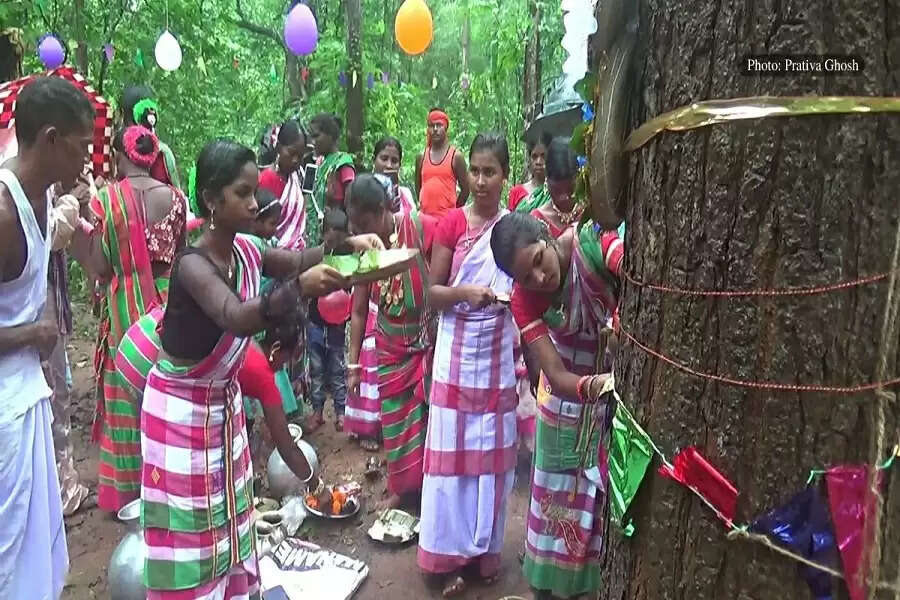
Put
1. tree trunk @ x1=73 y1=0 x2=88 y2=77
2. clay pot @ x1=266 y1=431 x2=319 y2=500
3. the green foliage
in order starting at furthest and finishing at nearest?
the green foliage, tree trunk @ x1=73 y1=0 x2=88 y2=77, clay pot @ x1=266 y1=431 x2=319 y2=500

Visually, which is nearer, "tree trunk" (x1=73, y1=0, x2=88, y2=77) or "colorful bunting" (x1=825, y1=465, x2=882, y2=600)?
"colorful bunting" (x1=825, y1=465, x2=882, y2=600)

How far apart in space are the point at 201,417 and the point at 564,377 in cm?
122

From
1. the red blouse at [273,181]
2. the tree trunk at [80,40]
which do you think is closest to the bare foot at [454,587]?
the red blouse at [273,181]

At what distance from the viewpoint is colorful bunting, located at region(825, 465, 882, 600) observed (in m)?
0.96

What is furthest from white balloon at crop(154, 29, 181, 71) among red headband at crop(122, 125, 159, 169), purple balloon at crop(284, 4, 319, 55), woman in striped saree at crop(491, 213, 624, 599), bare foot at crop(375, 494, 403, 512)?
woman in striped saree at crop(491, 213, 624, 599)

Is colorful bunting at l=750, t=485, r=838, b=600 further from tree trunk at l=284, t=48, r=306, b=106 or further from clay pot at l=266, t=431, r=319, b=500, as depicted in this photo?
tree trunk at l=284, t=48, r=306, b=106

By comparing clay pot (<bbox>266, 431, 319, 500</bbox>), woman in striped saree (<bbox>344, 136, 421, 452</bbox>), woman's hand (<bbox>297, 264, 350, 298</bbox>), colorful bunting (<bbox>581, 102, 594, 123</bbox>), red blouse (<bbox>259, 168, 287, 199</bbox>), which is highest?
colorful bunting (<bbox>581, 102, 594, 123</bbox>)

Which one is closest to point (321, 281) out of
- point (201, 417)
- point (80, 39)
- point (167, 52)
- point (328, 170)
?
point (201, 417)

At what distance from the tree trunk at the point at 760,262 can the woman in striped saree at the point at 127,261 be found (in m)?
3.20

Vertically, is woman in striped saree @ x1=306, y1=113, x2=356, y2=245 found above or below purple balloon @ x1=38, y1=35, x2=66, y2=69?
below

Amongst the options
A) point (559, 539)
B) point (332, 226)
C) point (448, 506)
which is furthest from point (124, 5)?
point (559, 539)

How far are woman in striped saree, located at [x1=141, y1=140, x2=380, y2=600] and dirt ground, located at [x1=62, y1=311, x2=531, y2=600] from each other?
4.00ft

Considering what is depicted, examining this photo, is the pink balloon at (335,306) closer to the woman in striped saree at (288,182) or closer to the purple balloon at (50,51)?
the woman in striped saree at (288,182)

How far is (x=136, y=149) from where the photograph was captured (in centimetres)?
381
